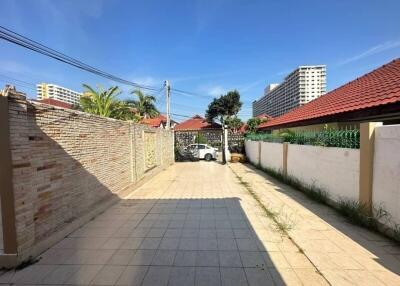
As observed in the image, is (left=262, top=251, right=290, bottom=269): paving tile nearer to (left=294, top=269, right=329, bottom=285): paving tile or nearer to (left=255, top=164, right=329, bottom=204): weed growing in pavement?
(left=294, top=269, right=329, bottom=285): paving tile

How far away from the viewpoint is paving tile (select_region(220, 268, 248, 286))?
3260mm

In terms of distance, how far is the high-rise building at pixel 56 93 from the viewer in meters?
17.8

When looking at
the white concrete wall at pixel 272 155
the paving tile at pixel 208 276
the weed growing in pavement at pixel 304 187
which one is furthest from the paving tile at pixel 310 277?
the white concrete wall at pixel 272 155

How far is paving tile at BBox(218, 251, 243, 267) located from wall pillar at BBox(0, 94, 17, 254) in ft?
8.91

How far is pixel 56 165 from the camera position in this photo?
4648mm

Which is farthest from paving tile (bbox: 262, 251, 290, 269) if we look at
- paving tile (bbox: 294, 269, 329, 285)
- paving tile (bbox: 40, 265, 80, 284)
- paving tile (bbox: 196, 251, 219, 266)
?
paving tile (bbox: 40, 265, 80, 284)

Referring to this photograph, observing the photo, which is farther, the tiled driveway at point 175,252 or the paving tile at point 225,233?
the paving tile at point 225,233

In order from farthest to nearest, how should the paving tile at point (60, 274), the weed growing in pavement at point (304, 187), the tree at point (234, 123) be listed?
the tree at point (234, 123) → the weed growing in pavement at point (304, 187) → the paving tile at point (60, 274)

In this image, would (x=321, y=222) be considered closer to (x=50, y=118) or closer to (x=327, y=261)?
(x=327, y=261)

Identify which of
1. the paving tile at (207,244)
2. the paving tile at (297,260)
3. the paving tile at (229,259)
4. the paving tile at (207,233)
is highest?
the paving tile at (297,260)

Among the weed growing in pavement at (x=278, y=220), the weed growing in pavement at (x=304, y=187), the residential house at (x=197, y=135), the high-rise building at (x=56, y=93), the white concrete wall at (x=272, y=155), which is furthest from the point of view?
A: the residential house at (x=197, y=135)

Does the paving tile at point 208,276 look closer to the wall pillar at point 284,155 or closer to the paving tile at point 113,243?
the paving tile at point 113,243

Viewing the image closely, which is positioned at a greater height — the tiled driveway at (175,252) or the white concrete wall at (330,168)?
the white concrete wall at (330,168)

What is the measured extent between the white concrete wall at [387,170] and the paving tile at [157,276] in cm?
352
